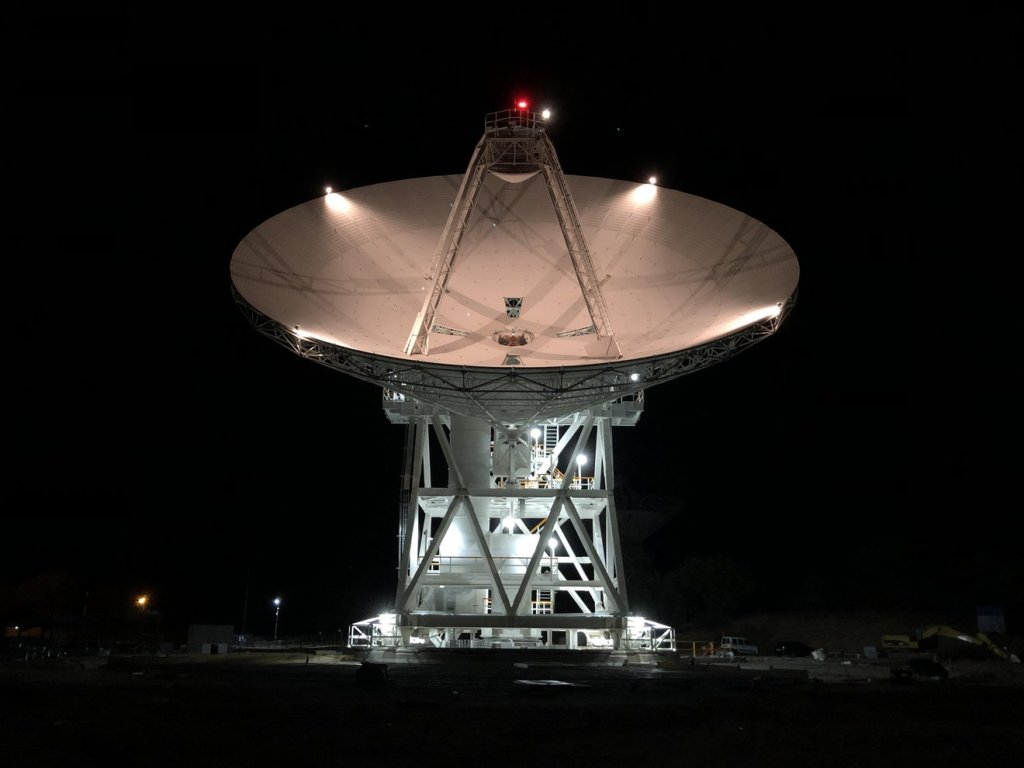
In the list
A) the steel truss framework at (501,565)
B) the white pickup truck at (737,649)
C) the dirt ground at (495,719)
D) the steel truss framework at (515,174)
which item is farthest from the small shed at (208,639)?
the white pickup truck at (737,649)

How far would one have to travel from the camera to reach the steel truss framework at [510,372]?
91.4 ft

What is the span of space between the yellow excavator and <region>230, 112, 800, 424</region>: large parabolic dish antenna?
17595 millimetres

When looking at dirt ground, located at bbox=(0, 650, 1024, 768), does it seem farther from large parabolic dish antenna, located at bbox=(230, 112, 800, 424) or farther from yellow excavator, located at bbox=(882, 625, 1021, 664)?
yellow excavator, located at bbox=(882, 625, 1021, 664)

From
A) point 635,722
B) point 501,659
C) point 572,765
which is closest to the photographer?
point 572,765

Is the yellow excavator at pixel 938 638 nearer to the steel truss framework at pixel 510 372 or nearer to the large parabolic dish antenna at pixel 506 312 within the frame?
the large parabolic dish antenna at pixel 506 312

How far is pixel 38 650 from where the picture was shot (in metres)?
35.0

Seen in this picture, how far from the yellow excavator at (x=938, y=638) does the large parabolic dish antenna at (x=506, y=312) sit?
39.4 feet

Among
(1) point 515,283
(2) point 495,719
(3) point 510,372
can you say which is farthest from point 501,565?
(2) point 495,719

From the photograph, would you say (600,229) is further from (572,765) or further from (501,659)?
(572,765)

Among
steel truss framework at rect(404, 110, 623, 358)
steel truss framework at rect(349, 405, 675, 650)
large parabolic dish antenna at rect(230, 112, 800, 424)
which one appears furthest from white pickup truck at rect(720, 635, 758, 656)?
steel truss framework at rect(404, 110, 623, 358)

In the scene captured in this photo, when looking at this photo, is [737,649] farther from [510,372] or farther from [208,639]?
[208,639]

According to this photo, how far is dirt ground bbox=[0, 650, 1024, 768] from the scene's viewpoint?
10.8 meters

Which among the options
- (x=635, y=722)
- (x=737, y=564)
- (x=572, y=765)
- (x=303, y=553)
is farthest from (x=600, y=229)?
(x=303, y=553)

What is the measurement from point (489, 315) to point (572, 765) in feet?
78.1
